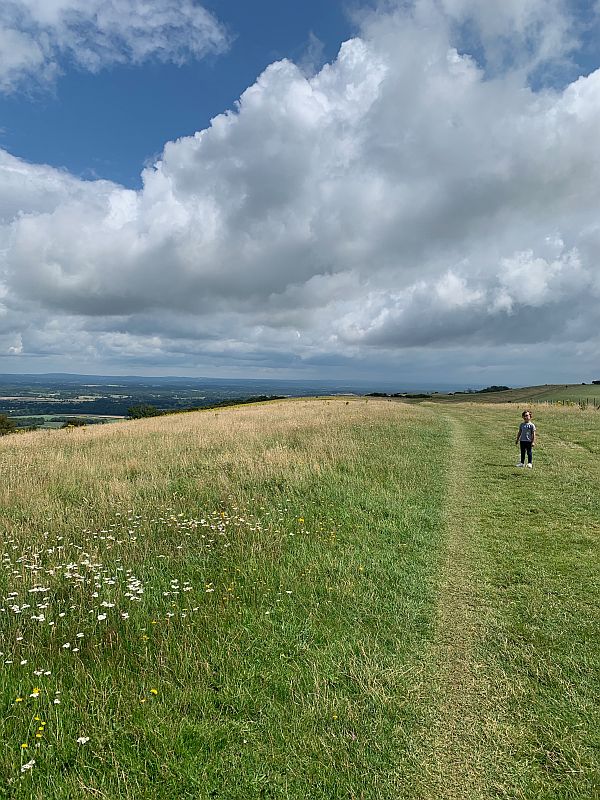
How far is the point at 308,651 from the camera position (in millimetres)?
5227

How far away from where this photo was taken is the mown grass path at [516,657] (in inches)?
145

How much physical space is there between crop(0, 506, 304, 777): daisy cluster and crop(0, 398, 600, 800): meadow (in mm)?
35

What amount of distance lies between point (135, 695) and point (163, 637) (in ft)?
2.95

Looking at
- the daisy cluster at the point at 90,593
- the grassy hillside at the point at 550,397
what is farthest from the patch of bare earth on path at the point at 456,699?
the grassy hillside at the point at 550,397

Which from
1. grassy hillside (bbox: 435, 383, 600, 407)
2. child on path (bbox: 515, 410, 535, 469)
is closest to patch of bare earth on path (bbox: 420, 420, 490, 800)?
child on path (bbox: 515, 410, 535, 469)

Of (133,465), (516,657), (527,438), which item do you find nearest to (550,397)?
(527,438)

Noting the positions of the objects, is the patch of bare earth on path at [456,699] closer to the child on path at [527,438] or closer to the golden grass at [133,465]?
the golden grass at [133,465]

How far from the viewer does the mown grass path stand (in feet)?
12.1

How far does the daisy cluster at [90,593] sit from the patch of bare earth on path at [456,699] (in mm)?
2315

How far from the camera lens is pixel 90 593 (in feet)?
20.3

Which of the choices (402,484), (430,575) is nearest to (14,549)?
(430,575)

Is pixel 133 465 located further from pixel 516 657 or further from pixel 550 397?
pixel 550 397

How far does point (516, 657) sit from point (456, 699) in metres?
1.10

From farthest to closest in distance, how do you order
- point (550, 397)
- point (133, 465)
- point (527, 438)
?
point (550, 397) → point (527, 438) → point (133, 465)
